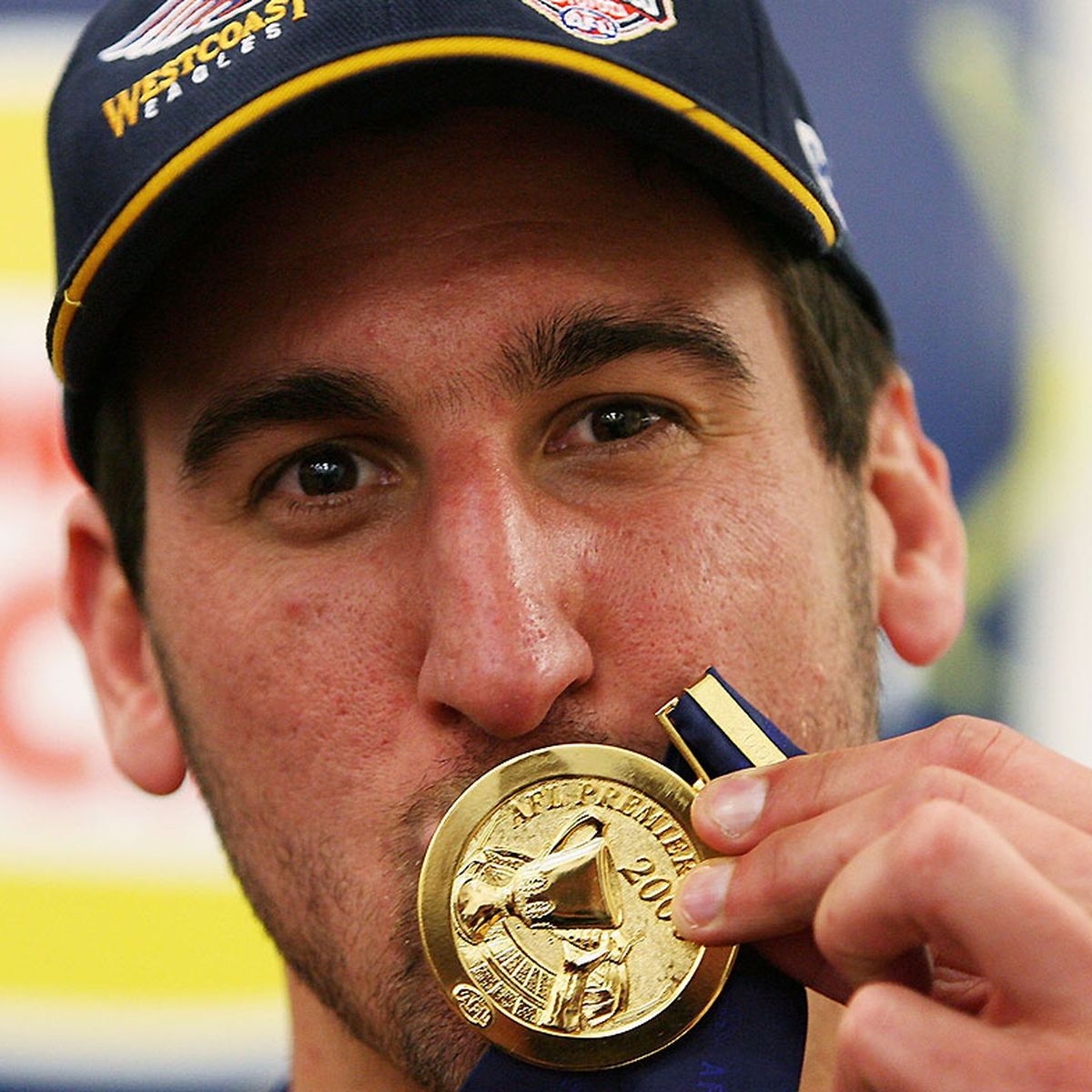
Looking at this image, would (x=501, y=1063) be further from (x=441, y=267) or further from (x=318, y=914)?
(x=441, y=267)

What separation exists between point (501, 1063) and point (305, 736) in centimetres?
37

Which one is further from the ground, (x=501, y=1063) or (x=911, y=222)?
(x=911, y=222)

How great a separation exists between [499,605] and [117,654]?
84 centimetres

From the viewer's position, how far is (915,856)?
3.30 ft

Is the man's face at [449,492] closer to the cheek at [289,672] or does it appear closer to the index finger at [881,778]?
the cheek at [289,672]

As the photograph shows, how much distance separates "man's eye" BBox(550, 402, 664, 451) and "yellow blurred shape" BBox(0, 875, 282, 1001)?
1.56m

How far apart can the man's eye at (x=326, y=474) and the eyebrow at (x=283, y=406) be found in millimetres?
48

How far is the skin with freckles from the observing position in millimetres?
1389

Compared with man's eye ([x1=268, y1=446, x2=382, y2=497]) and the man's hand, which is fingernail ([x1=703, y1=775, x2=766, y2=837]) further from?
man's eye ([x1=268, y1=446, x2=382, y2=497])

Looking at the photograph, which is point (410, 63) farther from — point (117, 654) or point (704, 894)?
point (117, 654)

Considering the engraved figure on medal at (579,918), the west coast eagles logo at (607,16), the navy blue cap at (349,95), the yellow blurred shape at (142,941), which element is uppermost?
the west coast eagles logo at (607,16)

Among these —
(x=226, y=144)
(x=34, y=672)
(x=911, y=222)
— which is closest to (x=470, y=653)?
(x=226, y=144)

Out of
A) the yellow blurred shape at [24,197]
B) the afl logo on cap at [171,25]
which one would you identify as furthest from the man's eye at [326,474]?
the yellow blurred shape at [24,197]

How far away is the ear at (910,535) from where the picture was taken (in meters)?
1.80
